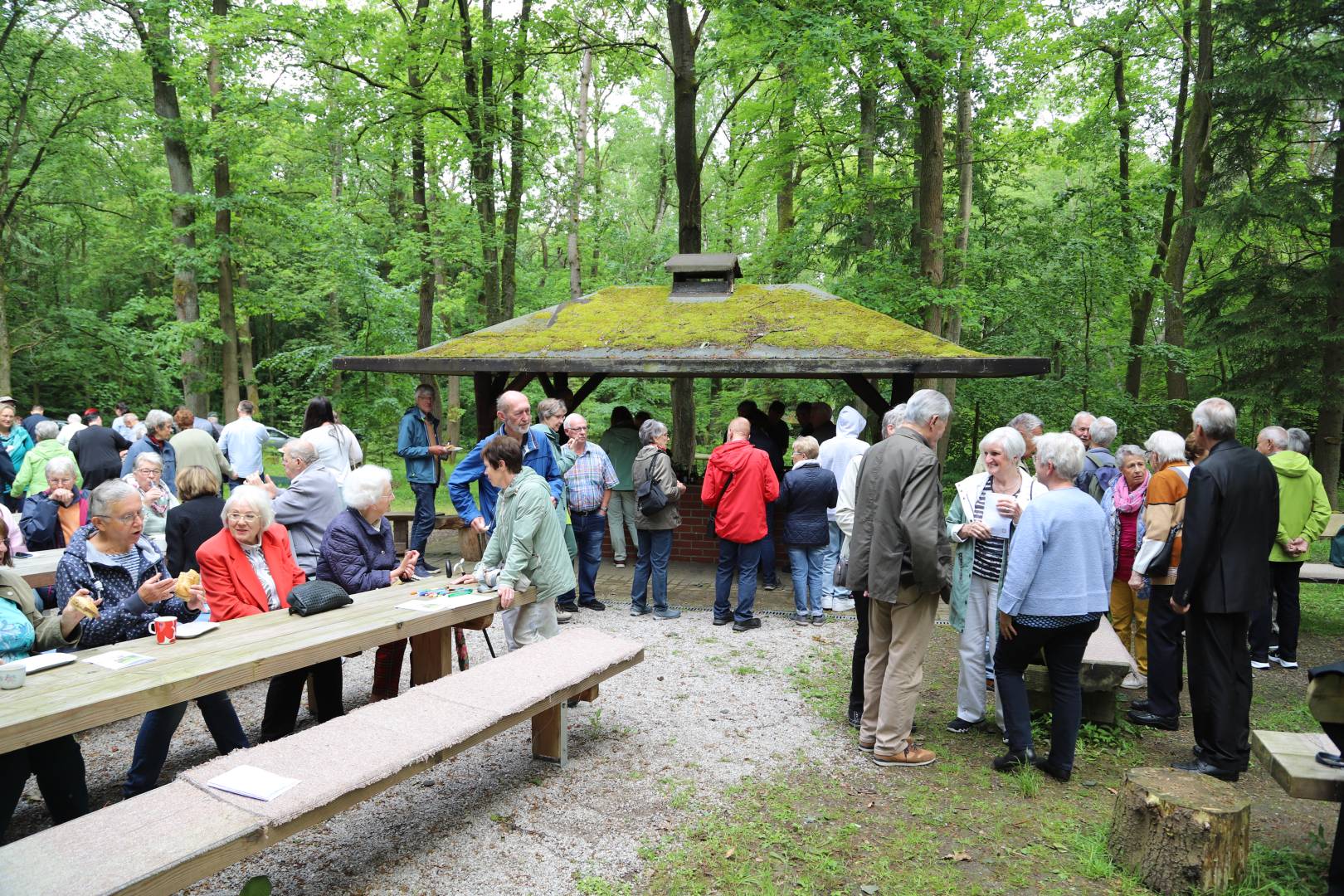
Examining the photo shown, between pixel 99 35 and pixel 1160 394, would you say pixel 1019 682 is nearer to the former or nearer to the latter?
pixel 1160 394

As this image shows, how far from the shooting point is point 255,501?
4.11m

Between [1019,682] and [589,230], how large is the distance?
58.5 feet

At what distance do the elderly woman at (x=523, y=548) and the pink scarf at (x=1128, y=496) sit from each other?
156 inches

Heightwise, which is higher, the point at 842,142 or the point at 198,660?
the point at 842,142

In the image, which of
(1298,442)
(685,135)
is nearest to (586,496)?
(1298,442)

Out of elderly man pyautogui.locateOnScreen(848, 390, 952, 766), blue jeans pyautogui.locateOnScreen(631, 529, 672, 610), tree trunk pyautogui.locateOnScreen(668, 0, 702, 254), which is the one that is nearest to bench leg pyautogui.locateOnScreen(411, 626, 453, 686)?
elderly man pyautogui.locateOnScreen(848, 390, 952, 766)

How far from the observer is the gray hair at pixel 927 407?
→ 4.23 meters

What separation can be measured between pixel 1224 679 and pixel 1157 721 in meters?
1.04

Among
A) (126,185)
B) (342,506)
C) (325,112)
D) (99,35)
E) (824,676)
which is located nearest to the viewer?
(342,506)

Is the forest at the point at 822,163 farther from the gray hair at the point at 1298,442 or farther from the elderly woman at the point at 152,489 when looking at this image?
the elderly woman at the point at 152,489

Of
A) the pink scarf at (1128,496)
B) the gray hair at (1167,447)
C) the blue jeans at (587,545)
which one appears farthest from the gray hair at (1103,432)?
the blue jeans at (587,545)

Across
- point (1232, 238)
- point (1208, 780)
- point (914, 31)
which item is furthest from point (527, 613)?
point (1232, 238)

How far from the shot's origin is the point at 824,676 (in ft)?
19.4

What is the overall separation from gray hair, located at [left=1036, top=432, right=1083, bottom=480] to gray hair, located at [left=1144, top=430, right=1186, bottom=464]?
1595 mm
